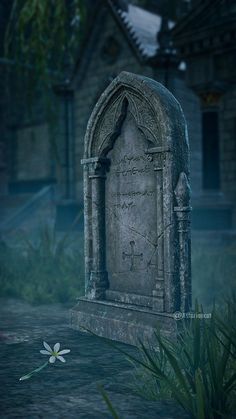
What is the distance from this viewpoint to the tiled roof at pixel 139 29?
12414 millimetres

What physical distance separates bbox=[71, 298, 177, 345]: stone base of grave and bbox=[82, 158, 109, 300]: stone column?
140 mm

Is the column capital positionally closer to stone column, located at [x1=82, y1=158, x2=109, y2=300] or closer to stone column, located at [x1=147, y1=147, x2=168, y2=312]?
stone column, located at [x1=82, y1=158, x2=109, y2=300]

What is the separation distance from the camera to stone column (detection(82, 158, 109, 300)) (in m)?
4.88

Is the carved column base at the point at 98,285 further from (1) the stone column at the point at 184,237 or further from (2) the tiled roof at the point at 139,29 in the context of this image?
(2) the tiled roof at the point at 139,29

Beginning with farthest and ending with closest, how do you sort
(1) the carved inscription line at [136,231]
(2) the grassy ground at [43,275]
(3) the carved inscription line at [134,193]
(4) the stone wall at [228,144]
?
(4) the stone wall at [228,144]
(2) the grassy ground at [43,275]
(3) the carved inscription line at [134,193]
(1) the carved inscription line at [136,231]

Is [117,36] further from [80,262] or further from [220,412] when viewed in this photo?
[220,412]

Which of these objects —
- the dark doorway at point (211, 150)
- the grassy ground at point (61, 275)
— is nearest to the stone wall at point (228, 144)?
the dark doorway at point (211, 150)

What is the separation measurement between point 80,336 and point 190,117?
9271 millimetres

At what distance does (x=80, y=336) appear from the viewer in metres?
4.60

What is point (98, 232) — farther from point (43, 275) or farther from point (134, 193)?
point (43, 275)

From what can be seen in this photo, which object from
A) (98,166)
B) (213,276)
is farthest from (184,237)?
(213,276)

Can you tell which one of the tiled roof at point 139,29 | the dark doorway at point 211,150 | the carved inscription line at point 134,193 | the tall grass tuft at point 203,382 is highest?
the tiled roof at point 139,29

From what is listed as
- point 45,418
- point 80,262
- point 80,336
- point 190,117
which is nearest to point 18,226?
point 190,117

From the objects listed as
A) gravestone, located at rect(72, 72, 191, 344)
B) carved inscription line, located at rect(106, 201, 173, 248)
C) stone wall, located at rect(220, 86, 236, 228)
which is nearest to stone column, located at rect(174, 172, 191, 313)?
gravestone, located at rect(72, 72, 191, 344)
